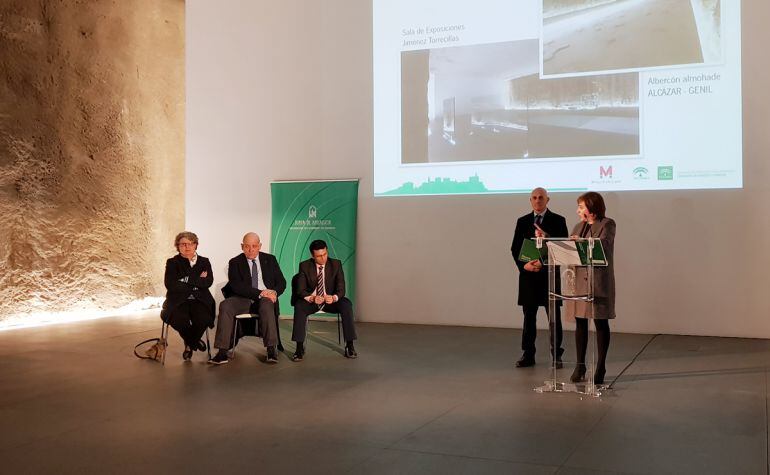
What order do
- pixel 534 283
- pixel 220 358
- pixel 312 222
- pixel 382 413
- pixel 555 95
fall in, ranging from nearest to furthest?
pixel 382 413
pixel 534 283
pixel 220 358
pixel 555 95
pixel 312 222

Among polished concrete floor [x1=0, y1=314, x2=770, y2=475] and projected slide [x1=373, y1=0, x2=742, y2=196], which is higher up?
projected slide [x1=373, y1=0, x2=742, y2=196]

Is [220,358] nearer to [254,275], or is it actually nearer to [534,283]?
[254,275]

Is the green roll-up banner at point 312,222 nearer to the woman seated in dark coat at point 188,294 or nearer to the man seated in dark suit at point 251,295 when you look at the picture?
the man seated in dark suit at point 251,295

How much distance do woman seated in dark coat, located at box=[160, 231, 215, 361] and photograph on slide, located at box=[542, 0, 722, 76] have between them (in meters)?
3.88

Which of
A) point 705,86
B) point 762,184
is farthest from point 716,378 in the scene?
point 705,86

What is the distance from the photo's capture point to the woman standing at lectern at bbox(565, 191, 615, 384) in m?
4.59

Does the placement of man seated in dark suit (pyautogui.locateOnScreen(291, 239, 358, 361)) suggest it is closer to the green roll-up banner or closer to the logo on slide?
the green roll-up banner

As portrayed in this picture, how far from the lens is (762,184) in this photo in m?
6.79

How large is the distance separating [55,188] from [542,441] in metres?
7.34

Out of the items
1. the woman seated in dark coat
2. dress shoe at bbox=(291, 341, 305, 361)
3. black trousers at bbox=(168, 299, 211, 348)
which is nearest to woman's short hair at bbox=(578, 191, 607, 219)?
dress shoe at bbox=(291, 341, 305, 361)

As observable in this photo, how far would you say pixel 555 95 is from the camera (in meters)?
7.39

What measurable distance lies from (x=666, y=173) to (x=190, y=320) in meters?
4.48

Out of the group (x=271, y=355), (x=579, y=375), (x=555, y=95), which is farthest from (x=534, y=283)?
(x=555, y=95)

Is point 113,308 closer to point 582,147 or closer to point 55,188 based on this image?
point 55,188
